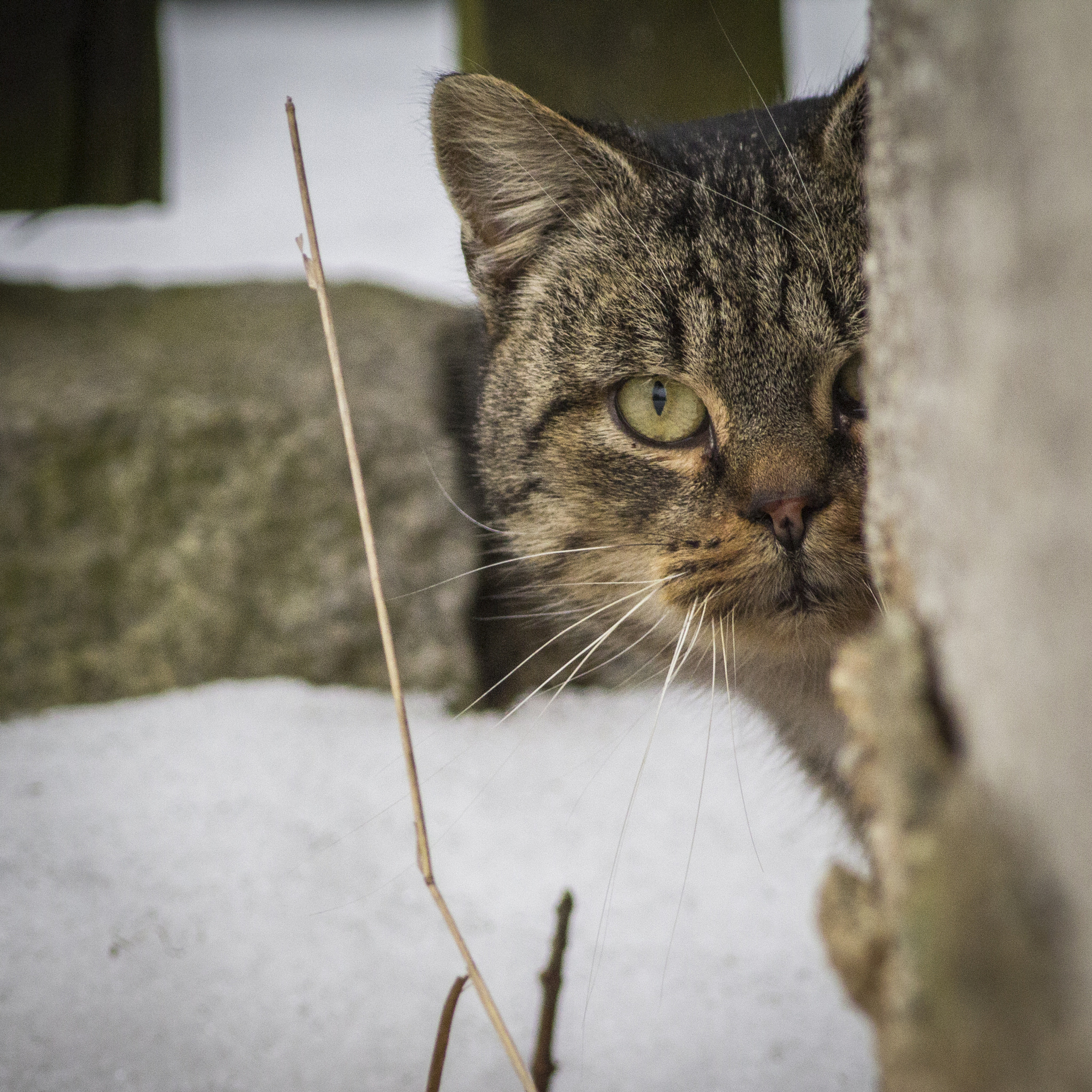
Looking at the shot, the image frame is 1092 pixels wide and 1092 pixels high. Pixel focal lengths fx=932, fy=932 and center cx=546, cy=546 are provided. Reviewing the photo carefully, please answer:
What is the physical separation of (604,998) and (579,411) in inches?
34.8

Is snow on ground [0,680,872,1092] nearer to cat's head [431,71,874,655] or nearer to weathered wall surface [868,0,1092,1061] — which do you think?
cat's head [431,71,874,655]

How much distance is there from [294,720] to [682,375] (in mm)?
1263

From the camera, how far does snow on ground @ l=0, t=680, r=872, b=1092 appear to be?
1.29m

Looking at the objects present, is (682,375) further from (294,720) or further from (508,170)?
(294,720)

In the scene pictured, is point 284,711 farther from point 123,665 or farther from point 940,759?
point 940,759

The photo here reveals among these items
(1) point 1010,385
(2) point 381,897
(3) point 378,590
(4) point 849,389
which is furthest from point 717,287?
(2) point 381,897

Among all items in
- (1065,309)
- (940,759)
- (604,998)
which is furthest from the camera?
(604,998)

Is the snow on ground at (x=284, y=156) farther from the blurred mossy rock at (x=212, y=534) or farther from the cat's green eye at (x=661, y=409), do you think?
the cat's green eye at (x=661, y=409)

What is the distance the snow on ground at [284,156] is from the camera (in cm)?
303

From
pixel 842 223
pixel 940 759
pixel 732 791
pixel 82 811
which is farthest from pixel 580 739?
pixel 940 759

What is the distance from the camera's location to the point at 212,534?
215 centimetres

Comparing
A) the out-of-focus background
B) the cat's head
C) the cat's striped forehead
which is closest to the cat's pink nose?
the cat's head

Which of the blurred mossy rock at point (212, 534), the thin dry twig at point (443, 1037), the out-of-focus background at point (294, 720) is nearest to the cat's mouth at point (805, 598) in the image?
the out-of-focus background at point (294, 720)

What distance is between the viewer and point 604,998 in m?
1.42
